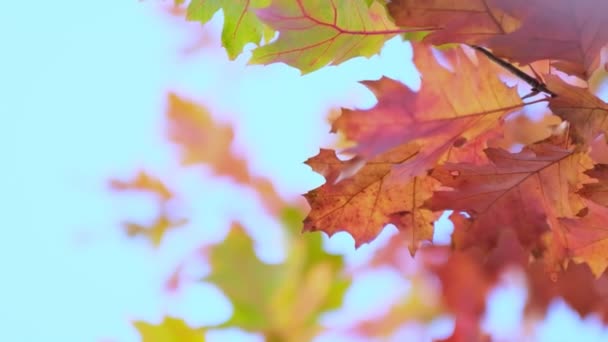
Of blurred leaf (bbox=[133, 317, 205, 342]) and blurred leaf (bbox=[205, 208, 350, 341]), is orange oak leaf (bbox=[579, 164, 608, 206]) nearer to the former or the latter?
blurred leaf (bbox=[133, 317, 205, 342])

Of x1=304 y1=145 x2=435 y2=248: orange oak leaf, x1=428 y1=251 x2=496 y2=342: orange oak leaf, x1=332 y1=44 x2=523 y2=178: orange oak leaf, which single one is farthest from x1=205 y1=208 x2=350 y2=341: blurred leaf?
x1=332 y1=44 x2=523 y2=178: orange oak leaf

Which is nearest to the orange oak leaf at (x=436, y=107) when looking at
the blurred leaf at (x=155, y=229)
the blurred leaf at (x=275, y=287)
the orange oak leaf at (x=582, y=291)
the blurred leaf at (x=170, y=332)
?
the blurred leaf at (x=170, y=332)

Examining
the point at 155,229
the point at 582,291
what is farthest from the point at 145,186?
the point at 582,291

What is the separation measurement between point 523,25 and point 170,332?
998 millimetres

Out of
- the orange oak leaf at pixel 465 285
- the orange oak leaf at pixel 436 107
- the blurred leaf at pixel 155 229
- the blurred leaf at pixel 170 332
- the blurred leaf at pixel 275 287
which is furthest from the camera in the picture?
the blurred leaf at pixel 155 229

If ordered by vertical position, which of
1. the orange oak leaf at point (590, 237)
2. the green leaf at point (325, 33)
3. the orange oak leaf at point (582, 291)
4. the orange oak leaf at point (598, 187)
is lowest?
the orange oak leaf at point (582, 291)

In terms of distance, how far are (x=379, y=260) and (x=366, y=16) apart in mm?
2002

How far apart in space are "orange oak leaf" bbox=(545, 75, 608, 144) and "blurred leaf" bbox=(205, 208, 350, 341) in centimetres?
131

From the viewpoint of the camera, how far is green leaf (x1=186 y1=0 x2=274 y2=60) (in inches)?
24.6

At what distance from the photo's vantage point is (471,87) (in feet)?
1.85

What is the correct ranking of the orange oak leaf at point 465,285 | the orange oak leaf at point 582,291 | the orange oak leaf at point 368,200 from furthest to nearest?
the orange oak leaf at point 465,285 → the orange oak leaf at point 582,291 → the orange oak leaf at point 368,200

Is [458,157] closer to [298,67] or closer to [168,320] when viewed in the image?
[298,67]

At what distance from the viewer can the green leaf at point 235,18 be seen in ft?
2.05

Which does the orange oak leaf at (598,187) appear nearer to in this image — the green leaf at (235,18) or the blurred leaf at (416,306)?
the green leaf at (235,18)
